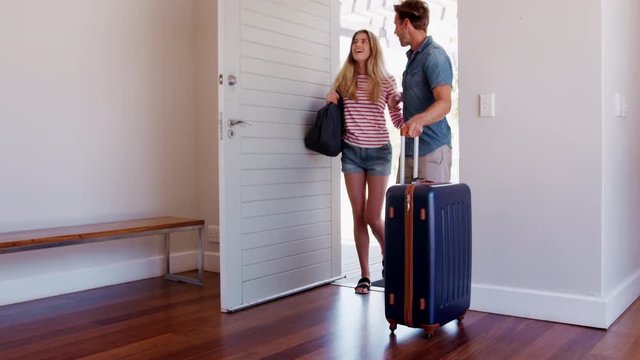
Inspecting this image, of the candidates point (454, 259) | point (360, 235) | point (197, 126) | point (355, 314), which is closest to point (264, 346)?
point (355, 314)

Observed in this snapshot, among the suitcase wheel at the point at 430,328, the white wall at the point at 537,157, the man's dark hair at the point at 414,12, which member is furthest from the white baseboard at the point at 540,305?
the man's dark hair at the point at 414,12

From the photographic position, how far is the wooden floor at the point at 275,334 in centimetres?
229

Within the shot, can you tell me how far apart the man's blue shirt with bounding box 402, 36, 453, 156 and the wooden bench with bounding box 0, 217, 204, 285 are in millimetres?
1564

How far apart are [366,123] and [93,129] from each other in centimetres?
162

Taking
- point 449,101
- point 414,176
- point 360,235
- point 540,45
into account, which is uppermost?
point 540,45

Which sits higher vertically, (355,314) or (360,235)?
(360,235)

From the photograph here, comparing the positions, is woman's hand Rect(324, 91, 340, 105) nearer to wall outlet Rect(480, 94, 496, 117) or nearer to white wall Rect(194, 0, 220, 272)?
wall outlet Rect(480, 94, 496, 117)

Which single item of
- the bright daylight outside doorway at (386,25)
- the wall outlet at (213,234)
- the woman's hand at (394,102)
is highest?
the bright daylight outside doorway at (386,25)

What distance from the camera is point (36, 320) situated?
2838mm

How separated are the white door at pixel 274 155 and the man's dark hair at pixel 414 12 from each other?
81 cm

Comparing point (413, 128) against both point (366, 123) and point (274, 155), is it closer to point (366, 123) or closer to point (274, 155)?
point (366, 123)

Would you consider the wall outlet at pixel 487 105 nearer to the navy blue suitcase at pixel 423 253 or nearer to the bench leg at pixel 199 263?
the navy blue suitcase at pixel 423 253

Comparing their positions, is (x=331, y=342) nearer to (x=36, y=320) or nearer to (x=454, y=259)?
(x=454, y=259)

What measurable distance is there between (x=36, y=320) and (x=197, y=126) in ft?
5.80
